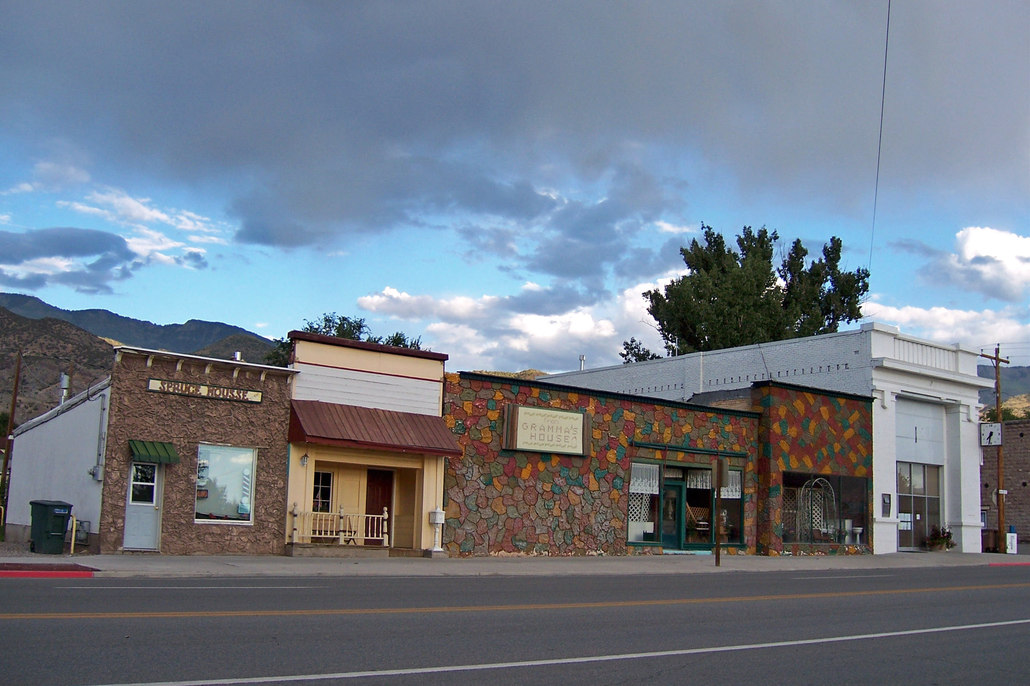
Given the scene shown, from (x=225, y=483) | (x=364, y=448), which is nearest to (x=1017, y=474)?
(x=364, y=448)

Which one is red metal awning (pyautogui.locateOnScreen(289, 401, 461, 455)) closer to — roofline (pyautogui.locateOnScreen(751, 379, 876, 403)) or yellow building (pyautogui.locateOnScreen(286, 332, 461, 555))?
yellow building (pyautogui.locateOnScreen(286, 332, 461, 555))

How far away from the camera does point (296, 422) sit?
23.9 meters

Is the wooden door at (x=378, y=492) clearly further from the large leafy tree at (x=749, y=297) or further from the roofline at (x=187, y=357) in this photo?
the large leafy tree at (x=749, y=297)

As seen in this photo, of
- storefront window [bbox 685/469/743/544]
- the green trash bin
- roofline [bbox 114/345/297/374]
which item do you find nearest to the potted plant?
storefront window [bbox 685/469/743/544]

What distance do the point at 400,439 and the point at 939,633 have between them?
1546cm

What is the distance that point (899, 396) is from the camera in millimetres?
37031

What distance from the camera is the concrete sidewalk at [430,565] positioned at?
1827 centimetres

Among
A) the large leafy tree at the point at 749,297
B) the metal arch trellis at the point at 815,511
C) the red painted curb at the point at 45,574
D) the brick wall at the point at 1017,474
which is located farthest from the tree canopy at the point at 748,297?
the red painted curb at the point at 45,574

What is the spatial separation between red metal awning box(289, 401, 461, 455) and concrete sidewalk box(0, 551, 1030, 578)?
9.20 feet

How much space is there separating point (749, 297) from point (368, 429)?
38195mm

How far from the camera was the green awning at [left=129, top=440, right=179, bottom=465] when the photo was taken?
21.9 m

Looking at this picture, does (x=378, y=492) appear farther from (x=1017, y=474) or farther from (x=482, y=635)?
(x=1017, y=474)

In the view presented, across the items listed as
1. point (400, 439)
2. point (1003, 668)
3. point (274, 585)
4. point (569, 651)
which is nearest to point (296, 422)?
point (400, 439)

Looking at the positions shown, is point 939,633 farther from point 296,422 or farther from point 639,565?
point 296,422
